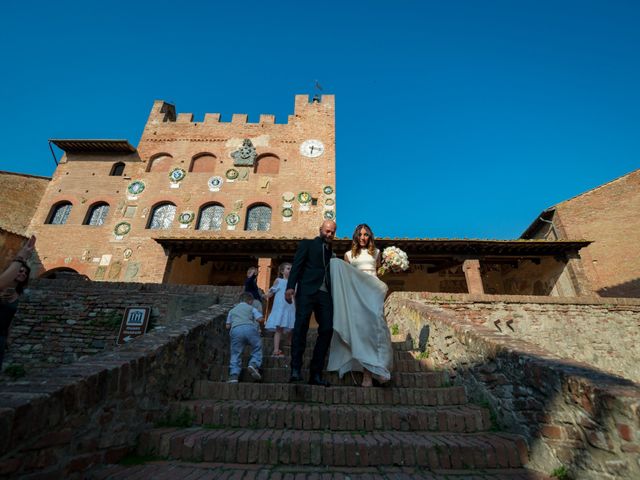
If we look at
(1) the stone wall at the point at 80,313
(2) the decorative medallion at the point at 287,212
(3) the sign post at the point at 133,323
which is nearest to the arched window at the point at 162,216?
(2) the decorative medallion at the point at 287,212

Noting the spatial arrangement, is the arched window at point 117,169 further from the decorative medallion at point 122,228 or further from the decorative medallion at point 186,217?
the decorative medallion at point 186,217

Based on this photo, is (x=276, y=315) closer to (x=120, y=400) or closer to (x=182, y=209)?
(x=120, y=400)

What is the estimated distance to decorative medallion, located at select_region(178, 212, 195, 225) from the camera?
15.5 m

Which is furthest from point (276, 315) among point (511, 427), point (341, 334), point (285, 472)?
point (511, 427)

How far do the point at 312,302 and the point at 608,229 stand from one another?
63.3 feet

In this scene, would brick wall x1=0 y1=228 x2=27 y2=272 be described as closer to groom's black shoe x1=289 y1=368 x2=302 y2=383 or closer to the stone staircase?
the stone staircase

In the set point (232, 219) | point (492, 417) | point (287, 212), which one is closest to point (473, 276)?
point (492, 417)

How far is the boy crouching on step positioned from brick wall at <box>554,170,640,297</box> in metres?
16.2

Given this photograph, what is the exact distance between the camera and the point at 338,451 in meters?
2.55

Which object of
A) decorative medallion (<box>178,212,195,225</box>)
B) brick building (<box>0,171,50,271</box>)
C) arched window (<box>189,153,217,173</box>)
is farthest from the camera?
arched window (<box>189,153,217,173</box>)

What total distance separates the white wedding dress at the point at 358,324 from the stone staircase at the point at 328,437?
0.92ft

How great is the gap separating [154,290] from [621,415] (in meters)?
8.33

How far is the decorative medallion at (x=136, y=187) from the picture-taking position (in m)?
16.3

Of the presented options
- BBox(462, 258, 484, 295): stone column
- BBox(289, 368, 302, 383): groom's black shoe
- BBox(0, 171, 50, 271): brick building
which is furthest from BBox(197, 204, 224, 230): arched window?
BBox(289, 368, 302, 383): groom's black shoe
